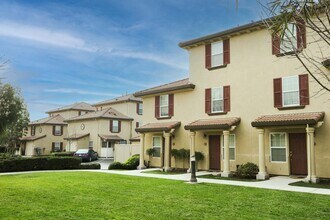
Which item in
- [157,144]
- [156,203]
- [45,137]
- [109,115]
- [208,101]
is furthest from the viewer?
[45,137]

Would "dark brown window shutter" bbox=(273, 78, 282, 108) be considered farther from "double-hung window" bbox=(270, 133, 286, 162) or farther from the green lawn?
the green lawn

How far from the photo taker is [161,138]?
2341 cm

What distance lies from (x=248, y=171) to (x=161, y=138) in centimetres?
839

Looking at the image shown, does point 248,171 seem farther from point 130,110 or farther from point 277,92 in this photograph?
point 130,110

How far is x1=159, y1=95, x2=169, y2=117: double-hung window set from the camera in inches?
914

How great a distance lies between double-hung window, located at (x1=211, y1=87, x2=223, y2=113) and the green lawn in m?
8.22

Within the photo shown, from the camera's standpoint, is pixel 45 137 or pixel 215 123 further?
pixel 45 137

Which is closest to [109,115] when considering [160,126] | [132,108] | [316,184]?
[132,108]

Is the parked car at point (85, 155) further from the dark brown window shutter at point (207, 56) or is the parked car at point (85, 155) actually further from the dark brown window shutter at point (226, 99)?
the dark brown window shutter at point (226, 99)

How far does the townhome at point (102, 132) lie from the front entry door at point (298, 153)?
28403 millimetres

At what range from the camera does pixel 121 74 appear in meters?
32.4

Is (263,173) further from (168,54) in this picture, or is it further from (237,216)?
(168,54)

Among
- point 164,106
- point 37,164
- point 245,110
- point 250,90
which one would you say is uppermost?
point 250,90

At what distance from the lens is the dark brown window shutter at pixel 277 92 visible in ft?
55.9
